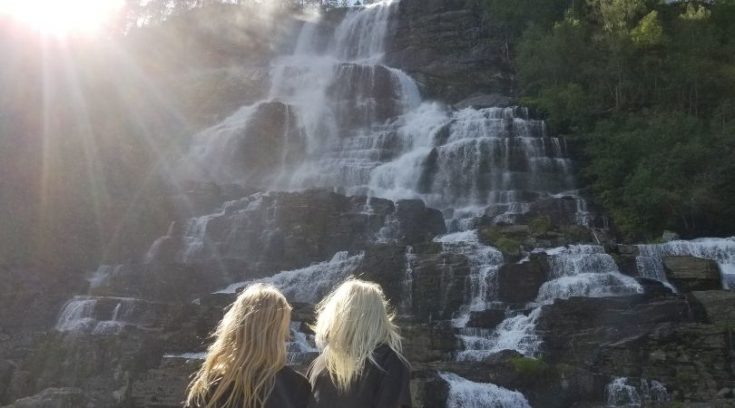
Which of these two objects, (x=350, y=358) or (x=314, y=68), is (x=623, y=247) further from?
(x=314, y=68)

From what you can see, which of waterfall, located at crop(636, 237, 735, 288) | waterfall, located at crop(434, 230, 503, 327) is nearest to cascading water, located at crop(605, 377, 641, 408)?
waterfall, located at crop(434, 230, 503, 327)

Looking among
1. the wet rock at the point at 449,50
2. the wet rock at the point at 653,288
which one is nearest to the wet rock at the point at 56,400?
the wet rock at the point at 653,288

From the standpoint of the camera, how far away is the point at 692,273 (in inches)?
792

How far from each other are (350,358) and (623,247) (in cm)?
2005

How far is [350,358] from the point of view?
3.44 m

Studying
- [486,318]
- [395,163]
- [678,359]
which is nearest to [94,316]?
[486,318]

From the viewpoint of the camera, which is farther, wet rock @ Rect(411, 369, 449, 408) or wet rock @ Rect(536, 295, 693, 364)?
wet rock @ Rect(536, 295, 693, 364)

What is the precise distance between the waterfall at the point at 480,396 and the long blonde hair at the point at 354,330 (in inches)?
416

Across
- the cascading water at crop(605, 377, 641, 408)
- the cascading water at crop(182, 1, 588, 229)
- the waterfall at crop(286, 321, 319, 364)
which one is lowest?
the cascading water at crop(605, 377, 641, 408)

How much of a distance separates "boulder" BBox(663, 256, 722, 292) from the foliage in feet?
22.4

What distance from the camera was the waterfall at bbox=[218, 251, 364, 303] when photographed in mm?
23281

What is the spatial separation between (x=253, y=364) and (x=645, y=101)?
38.5m

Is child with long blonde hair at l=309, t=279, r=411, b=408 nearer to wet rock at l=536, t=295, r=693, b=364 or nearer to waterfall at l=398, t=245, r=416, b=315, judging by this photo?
wet rock at l=536, t=295, r=693, b=364

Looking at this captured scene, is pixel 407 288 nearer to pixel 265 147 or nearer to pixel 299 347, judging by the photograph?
pixel 299 347
